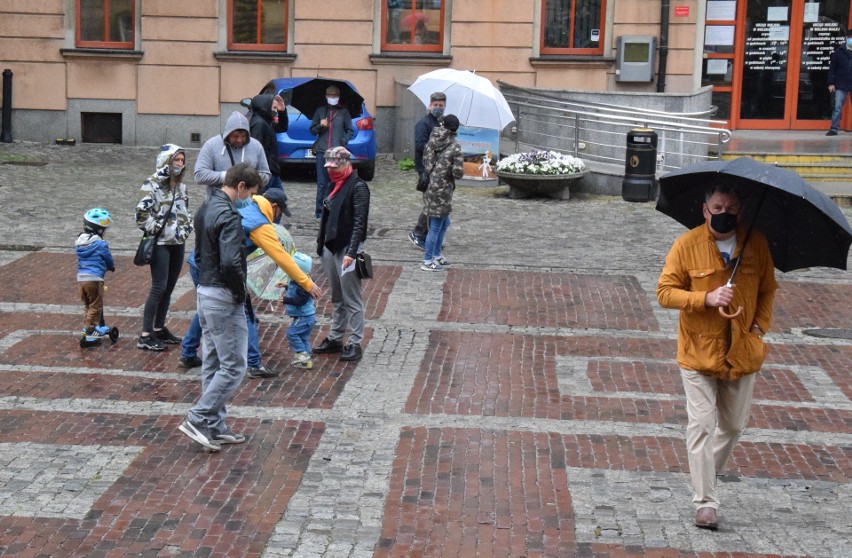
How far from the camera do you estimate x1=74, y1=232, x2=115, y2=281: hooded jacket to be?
1039cm

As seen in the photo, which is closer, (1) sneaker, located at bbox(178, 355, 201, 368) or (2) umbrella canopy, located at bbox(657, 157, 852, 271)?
(2) umbrella canopy, located at bbox(657, 157, 852, 271)

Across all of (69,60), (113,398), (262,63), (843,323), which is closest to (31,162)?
(69,60)

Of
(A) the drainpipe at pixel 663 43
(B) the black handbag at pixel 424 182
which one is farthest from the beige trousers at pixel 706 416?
(A) the drainpipe at pixel 663 43

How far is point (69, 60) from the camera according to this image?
899 inches

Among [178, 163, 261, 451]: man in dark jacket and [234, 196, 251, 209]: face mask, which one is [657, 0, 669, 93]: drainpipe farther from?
[178, 163, 261, 451]: man in dark jacket

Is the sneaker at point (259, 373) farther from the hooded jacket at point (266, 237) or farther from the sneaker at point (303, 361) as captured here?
the hooded jacket at point (266, 237)

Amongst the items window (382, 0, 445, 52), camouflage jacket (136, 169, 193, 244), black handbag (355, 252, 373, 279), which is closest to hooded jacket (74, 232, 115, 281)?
camouflage jacket (136, 169, 193, 244)

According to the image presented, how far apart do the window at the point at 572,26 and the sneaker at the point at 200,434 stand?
1597cm

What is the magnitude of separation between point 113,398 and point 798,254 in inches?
195

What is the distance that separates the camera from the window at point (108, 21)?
907 inches

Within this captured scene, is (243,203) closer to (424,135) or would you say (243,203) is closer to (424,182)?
(424,182)

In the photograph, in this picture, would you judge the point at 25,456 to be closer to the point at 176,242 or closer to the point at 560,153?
the point at 176,242

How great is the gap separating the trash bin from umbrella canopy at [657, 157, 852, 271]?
11.0 meters

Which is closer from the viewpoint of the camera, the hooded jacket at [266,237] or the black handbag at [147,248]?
the hooded jacket at [266,237]
